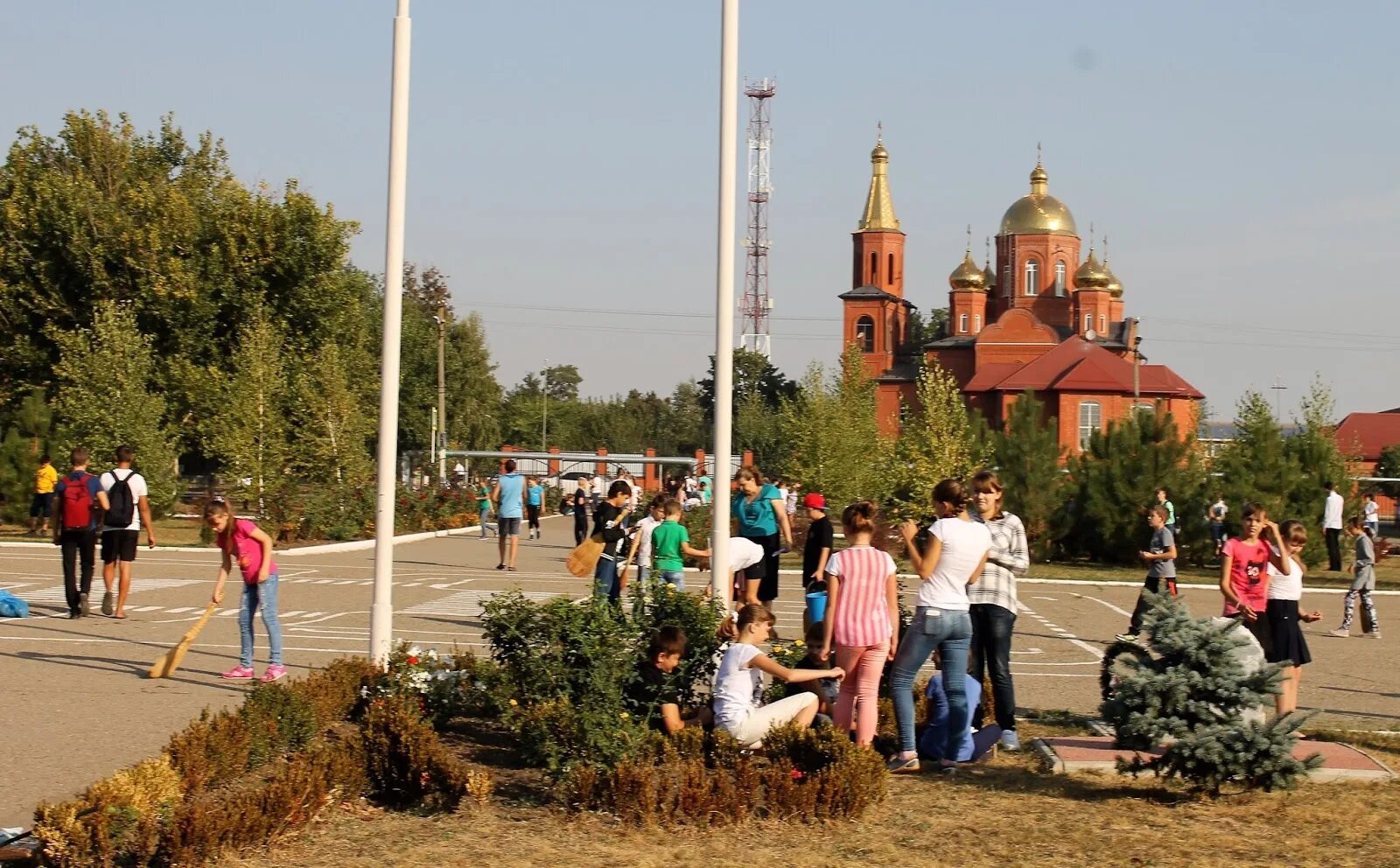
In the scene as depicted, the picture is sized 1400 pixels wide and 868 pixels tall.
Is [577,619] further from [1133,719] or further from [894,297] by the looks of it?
[894,297]

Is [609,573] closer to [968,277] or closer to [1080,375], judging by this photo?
[1080,375]

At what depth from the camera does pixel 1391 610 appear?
23.2 meters

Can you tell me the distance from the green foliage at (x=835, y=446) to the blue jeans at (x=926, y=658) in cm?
3084

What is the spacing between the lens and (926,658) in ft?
28.9

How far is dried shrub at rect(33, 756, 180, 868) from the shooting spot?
616 cm

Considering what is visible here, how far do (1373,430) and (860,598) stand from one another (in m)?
121

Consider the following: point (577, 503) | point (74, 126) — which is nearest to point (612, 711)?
point (577, 503)

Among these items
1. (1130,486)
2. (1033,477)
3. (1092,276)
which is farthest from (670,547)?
(1092,276)

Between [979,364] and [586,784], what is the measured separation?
95995 mm

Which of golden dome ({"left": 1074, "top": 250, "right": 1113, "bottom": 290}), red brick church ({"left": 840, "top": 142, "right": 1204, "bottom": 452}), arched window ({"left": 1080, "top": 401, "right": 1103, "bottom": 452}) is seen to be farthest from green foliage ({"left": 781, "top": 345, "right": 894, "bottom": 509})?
golden dome ({"left": 1074, "top": 250, "right": 1113, "bottom": 290})

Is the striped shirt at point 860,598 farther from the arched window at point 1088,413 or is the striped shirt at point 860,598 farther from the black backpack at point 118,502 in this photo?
the arched window at point 1088,413

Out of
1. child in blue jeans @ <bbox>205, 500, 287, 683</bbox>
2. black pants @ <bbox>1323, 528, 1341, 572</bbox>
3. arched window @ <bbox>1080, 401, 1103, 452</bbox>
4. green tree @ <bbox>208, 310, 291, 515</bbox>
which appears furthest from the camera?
arched window @ <bbox>1080, 401, 1103, 452</bbox>

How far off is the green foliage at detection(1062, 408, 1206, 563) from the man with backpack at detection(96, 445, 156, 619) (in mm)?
23389

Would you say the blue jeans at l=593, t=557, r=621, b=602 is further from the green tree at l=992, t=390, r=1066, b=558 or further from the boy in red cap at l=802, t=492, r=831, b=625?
the green tree at l=992, t=390, r=1066, b=558
